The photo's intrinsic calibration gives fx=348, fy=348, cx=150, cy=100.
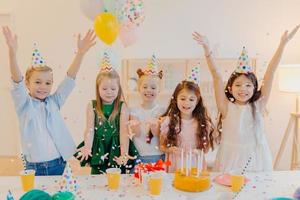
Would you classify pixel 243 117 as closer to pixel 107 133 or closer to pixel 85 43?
pixel 107 133

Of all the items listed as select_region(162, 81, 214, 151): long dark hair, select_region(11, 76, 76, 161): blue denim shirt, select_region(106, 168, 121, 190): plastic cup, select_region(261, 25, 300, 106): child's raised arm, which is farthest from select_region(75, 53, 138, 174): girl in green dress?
select_region(261, 25, 300, 106): child's raised arm

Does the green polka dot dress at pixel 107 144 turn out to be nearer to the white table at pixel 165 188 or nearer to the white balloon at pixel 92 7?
the white table at pixel 165 188

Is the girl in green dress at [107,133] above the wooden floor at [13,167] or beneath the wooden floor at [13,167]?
above

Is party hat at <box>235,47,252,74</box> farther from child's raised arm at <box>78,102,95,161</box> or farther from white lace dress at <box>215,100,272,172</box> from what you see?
child's raised arm at <box>78,102,95,161</box>

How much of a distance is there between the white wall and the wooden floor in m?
0.95

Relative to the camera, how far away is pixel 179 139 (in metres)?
1.99

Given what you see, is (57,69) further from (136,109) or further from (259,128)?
(259,128)

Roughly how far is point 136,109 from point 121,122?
14 centimetres

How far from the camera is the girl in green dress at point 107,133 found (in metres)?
2.04

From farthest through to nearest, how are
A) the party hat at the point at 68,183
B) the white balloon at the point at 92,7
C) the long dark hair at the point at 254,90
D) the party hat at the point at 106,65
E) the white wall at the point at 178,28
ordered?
the white wall at the point at 178,28 → the white balloon at the point at 92,7 → the party hat at the point at 106,65 → the long dark hair at the point at 254,90 → the party hat at the point at 68,183

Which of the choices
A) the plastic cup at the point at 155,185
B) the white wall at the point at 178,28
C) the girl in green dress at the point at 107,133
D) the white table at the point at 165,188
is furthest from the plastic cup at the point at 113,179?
the white wall at the point at 178,28

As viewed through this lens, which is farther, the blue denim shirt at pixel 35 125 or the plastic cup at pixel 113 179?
the blue denim shirt at pixel 35 125

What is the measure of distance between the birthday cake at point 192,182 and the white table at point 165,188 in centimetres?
2

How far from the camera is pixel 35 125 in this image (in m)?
1.90
